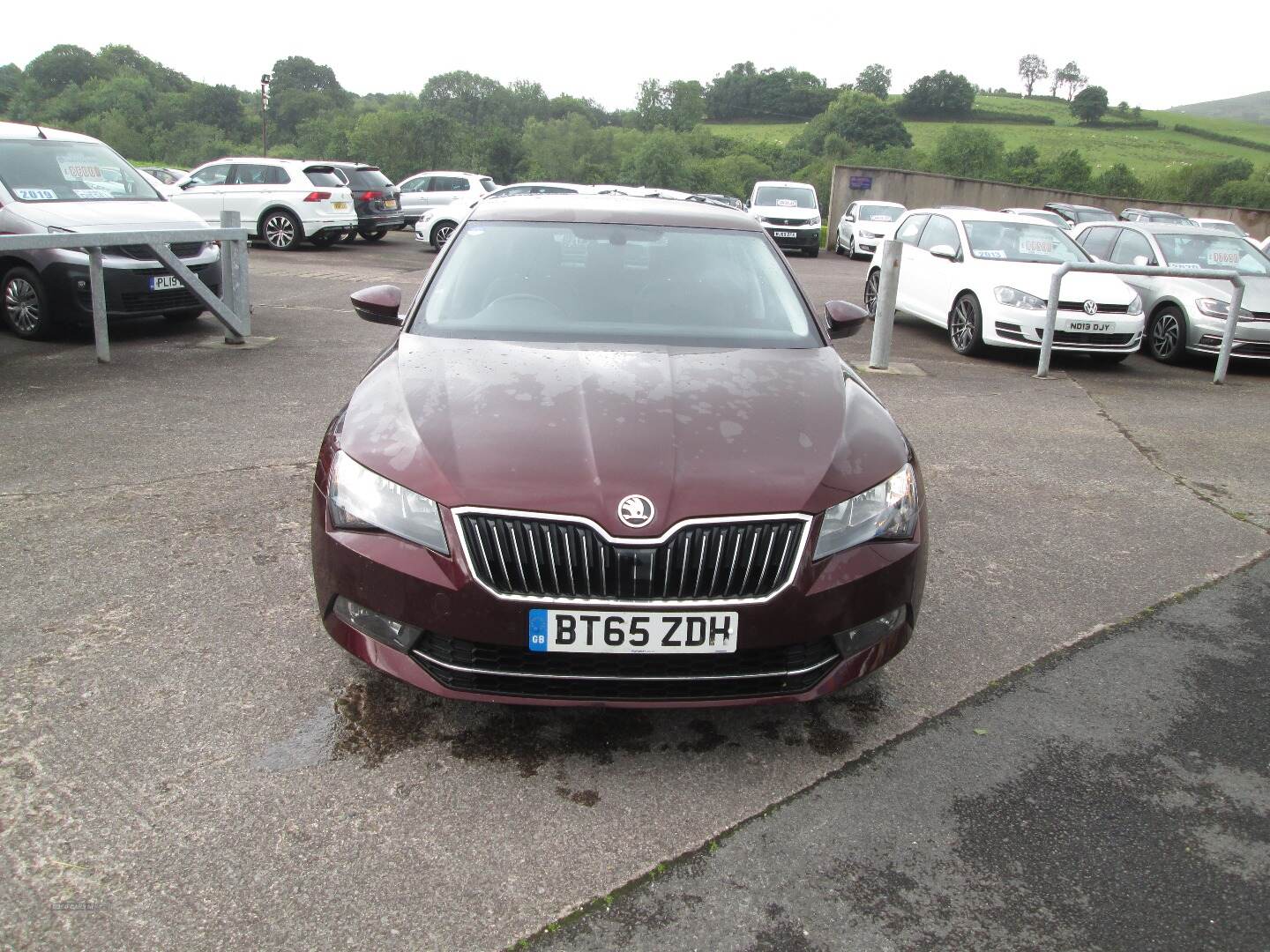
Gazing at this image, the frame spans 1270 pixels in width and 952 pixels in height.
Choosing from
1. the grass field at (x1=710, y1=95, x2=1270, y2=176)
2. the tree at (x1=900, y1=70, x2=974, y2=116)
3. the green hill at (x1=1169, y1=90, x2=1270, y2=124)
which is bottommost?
the grass field at (x1=710, y1=95, x2=1270, y2=176)

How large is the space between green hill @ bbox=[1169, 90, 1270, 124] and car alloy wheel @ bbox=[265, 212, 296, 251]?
16189cm

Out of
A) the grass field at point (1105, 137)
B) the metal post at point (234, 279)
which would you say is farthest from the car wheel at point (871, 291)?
the grass field at point (1105, 137)

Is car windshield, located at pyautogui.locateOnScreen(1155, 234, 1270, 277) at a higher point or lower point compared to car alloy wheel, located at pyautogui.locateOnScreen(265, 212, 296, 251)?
higher

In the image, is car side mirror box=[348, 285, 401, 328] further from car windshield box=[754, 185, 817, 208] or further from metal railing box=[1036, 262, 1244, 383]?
car windshield box=[754, 185, 817, 208]

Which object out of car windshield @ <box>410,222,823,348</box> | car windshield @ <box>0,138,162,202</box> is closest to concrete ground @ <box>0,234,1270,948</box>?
car windshield @ <box>410,222,823,348</box>

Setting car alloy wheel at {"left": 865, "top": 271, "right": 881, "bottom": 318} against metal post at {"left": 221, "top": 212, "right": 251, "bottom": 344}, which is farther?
car alloy wheel at {"left": 865, "top": 271, "right": 881, "bottom": 318}

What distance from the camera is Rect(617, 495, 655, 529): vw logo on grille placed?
8.84 feet

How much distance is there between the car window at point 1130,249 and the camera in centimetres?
1151

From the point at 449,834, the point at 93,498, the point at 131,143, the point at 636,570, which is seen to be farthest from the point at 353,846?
the point at 131,143

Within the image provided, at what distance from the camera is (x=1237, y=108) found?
170 m

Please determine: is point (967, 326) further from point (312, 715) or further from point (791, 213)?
point (791, 213)

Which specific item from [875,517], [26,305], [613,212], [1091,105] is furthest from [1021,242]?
[1091,105]

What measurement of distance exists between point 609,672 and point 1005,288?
8804mm

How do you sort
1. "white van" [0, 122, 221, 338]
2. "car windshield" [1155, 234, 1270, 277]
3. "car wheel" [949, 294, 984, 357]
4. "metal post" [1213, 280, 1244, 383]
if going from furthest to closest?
"car windshield" [1155, 234, 1270, 277] < "car wheel" [949, 294, 984, 357] < "metal post" [1213, 280, 1244, 383] < "white van" [0, 122, 221, 338]
